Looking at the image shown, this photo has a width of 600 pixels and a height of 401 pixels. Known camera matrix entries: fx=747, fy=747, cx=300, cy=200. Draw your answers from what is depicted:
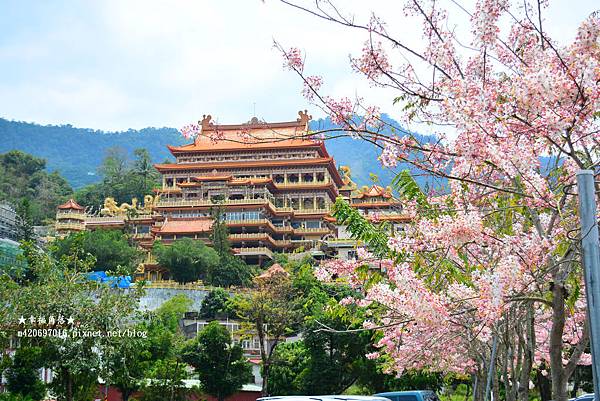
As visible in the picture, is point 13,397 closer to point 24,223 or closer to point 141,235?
point 24,223

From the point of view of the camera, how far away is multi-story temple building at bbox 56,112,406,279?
60438 millimetres

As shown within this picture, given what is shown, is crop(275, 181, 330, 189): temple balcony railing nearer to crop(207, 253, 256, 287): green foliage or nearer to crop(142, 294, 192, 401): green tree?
crop(207, 253, 256, 287): green foliage

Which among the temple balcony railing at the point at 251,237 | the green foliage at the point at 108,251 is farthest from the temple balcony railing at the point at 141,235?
the green foliage at the point at 108,251

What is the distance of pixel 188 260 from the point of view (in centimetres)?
5159

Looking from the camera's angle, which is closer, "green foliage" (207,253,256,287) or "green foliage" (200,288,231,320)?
"green foliage" (200,288,231,320)

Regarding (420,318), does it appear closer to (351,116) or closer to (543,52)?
(351,116)

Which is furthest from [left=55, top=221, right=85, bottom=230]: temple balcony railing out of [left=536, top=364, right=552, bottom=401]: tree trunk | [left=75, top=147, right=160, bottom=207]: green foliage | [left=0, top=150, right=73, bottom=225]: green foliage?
[left=536, top=364, right=552, bottom=401]: tree trunk

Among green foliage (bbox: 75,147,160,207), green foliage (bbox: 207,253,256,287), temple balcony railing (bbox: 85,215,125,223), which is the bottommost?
green foliage (bbox: 207,253,256,287)

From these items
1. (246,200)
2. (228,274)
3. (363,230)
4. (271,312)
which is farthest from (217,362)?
(246,200)

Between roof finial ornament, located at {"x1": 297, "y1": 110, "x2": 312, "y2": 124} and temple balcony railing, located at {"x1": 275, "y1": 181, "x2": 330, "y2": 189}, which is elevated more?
roof finial ornament, located at {"x1": 297, "y1": 110, "x2": 312, "y2": 124}

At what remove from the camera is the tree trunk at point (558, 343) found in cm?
596

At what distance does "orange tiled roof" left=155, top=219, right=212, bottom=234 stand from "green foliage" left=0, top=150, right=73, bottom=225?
76.6 feet

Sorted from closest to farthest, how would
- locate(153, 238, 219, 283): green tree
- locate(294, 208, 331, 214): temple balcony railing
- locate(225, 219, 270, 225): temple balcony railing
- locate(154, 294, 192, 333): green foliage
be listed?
locate(154, 294, 192, 333): green foliage → locate(153, 238, 219, 283): green tree → locate(225, 219, 270, 225): temple balcony railing → locate(294, 208, 331, 214): temple balcony railing

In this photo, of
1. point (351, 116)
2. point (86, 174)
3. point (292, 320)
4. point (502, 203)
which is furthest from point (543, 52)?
point (86, 174)
